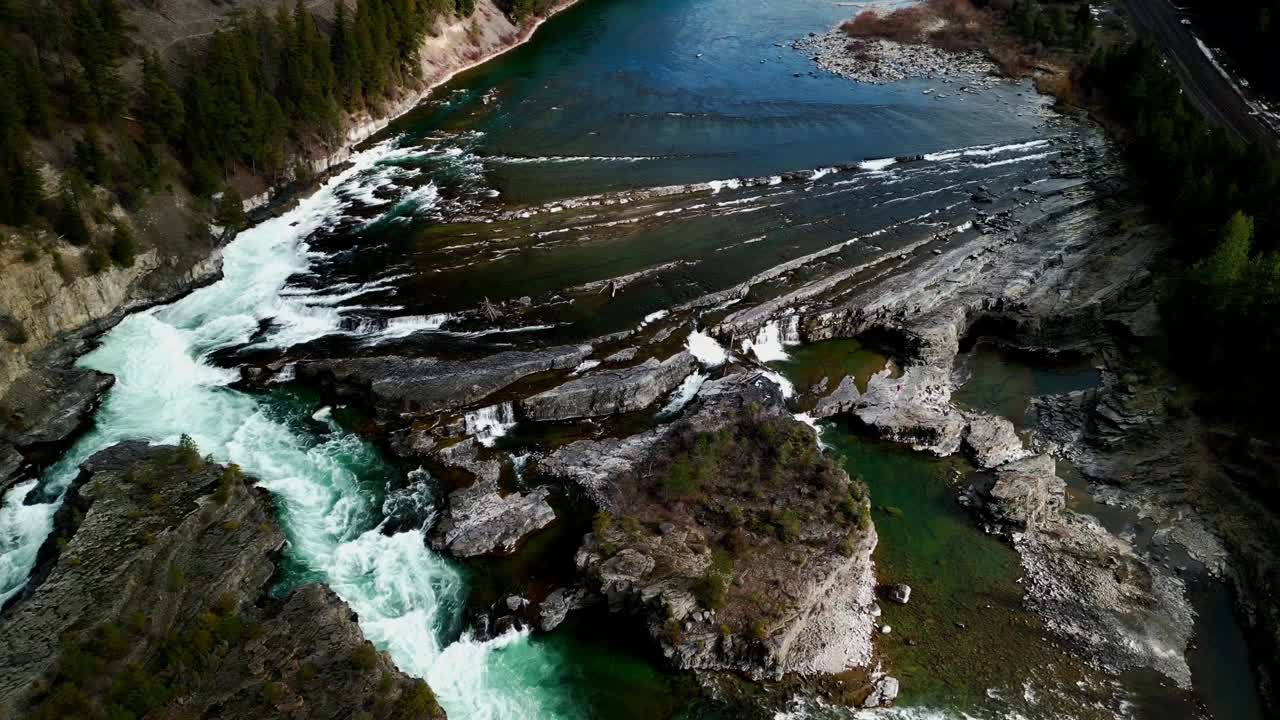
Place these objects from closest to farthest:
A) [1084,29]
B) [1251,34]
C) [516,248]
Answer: [516,248] → [1251,34] → [1084,29]

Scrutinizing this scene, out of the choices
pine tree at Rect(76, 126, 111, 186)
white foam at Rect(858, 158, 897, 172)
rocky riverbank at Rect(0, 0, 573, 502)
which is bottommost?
white foam at Rect(858, 158, 897, 172)

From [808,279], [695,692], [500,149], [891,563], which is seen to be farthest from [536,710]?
[500,149]

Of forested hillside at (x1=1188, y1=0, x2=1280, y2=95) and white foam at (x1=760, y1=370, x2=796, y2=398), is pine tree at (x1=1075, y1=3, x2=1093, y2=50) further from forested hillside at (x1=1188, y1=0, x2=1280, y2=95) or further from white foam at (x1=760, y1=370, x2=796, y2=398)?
white foam at (x1=760, y1=370, x2=796, y2=398)

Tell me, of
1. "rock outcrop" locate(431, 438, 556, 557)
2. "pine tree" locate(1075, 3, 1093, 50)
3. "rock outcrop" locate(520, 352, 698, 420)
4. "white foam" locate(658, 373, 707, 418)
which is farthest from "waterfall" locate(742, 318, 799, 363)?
"pine tree" locate(1075, 3, 1093, 50)

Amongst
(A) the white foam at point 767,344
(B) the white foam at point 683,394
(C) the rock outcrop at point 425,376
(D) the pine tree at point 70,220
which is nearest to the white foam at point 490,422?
(C) the rock outcrop at point 425,376

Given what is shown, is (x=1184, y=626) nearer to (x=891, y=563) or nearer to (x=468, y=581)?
(x=891, y=563)

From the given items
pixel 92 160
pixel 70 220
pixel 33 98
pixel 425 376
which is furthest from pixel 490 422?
pixel 33 98

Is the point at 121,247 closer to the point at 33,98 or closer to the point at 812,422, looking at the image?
the point at 33,98
